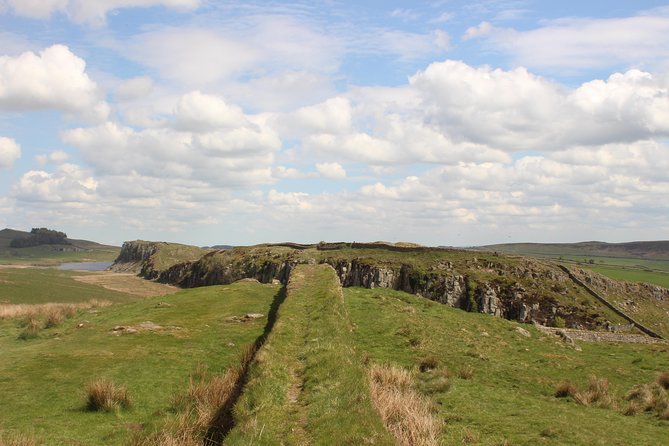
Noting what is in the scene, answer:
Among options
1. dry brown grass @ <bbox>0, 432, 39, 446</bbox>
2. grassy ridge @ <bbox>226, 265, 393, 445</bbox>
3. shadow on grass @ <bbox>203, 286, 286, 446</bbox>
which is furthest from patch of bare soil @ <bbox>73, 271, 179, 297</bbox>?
dry brown grass @ <bbox>0, 432, 39, 446</bbox>

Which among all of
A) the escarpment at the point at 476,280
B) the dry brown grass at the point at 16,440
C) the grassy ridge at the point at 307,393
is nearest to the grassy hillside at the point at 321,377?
the grassy ridge at the point at 307,393

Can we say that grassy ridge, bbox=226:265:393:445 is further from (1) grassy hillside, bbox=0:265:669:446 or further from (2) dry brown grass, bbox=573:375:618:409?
(2) dry brown grass, bbox=573:375:618:409

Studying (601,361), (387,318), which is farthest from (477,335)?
(601,361)

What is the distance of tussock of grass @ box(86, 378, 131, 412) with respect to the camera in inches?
557

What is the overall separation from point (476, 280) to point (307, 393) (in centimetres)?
7783

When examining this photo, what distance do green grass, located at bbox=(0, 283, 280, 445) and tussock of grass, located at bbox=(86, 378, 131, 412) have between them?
223 mm

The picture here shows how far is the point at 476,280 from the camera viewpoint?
285 feet

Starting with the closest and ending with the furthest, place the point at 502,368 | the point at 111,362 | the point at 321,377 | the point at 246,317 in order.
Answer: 1. the point at 321,377
2. the point at 111,362
3. the point at 502,368
4. the point at 246,317

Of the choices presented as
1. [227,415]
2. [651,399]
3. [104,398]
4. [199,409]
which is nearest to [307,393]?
[227,415]

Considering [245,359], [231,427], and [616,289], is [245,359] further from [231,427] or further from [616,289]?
[616,289]

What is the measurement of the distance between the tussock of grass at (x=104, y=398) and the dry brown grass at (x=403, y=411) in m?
7.70

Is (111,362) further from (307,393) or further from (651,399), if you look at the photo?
(651,399)

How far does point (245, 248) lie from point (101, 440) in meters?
154

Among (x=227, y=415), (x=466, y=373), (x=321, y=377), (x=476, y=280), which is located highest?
(x=321, y=377)
